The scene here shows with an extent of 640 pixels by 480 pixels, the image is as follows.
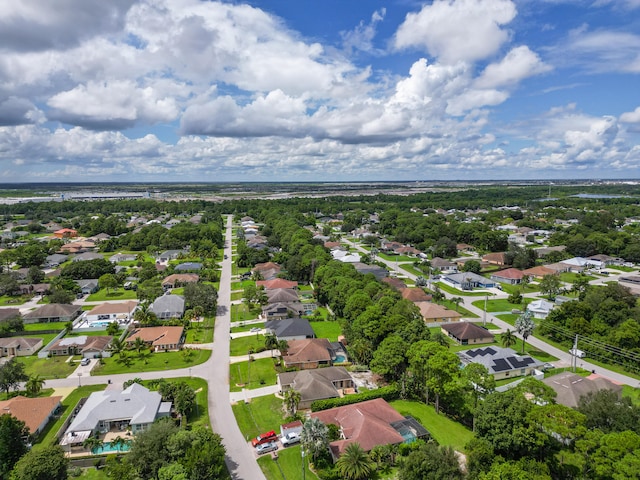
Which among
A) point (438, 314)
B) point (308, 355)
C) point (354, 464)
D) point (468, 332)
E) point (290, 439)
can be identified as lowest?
→ point (438, 314)

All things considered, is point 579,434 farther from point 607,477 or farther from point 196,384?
point 196,384

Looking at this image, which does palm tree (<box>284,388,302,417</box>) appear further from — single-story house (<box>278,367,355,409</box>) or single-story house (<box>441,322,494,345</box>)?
single-story house (<box>441,322,494,345</box>)

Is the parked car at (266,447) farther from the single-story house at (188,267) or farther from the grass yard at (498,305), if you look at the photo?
the single-story house at (188,267)

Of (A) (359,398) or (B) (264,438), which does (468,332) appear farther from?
(B) (264,438)

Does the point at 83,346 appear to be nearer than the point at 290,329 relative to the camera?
Yes

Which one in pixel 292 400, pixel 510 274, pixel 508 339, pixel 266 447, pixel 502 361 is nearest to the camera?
pixel 266 447

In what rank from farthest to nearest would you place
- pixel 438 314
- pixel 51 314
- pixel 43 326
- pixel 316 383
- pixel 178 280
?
pixel 178 280 < pixel 438 314 < pixel 51 314 < pixel 43 326 < pixel 316 383

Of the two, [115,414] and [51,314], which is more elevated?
[115,414]

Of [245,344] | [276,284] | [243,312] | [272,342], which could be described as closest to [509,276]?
[276,284]
